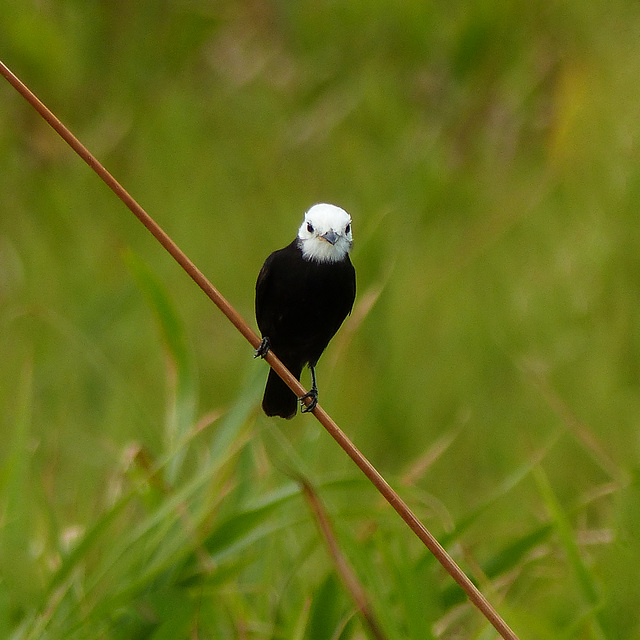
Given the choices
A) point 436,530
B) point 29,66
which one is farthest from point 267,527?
point 29,66

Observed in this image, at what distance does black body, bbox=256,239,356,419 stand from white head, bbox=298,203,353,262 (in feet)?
A: 0.05

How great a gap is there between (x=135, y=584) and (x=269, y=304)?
614 mm

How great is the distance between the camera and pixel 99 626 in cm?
194

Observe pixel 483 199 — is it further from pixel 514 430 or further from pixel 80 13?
pixel 80 13

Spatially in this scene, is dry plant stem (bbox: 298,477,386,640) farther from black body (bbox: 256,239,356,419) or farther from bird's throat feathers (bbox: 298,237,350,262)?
bird's throat feathers (bbox: 298,237,350,262)

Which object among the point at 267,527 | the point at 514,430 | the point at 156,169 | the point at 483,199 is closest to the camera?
the point at 267,527

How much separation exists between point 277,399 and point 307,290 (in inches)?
9.4

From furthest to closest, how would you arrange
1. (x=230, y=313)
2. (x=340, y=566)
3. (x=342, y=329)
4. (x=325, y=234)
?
(x=342, y=329), (x=325, y=234), (x=340, y=566), (x=230, y=313)

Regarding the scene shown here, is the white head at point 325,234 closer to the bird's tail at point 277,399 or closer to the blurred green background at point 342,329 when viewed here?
the blurred green background at point 342,329

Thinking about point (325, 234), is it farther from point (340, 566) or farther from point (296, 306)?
point (340, 566)

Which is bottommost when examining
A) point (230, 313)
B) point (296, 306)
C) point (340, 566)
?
point (340, 566)

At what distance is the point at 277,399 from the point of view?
6.68ft

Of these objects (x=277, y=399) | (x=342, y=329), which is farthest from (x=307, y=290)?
(x=342, y=329)

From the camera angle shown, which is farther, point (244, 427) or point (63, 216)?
point (63, 216)
